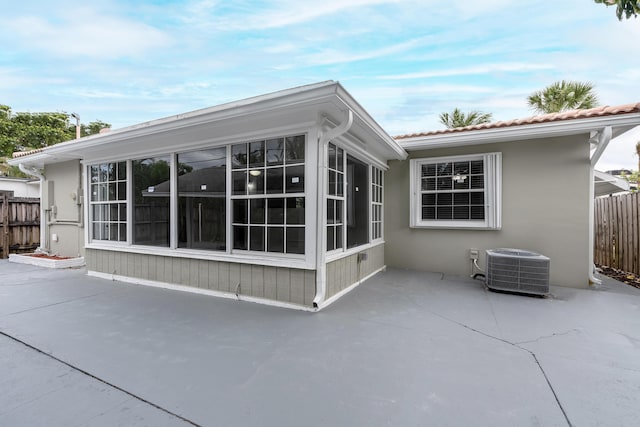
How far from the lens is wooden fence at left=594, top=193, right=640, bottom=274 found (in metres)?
5.23

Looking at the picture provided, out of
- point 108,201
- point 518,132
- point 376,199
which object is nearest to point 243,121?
point 376,199

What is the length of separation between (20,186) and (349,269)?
536 inches

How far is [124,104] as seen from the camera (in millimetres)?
12625

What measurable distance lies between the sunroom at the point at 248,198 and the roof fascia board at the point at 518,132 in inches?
27.1

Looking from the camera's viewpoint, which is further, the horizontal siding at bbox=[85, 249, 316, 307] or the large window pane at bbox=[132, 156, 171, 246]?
the large window pane at bbox=[132, 156, 171, 246]

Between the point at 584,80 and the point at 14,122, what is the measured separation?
30.5m

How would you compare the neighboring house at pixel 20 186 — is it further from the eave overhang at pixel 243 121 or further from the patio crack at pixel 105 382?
the patio crack at pixel 105 382

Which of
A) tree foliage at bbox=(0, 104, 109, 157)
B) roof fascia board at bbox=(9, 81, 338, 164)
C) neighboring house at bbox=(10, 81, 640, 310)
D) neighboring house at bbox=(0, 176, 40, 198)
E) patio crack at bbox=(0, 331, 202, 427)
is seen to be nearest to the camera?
patio crack at bbox=(0, 331, 202, 427)

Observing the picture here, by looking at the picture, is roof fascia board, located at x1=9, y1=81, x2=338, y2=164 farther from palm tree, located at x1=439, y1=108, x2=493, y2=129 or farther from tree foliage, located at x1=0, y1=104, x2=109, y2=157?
tree foliage, located at x1=0, y1=104, x2=109, y2=157

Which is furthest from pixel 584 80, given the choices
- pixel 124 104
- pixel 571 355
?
pixel 124 104

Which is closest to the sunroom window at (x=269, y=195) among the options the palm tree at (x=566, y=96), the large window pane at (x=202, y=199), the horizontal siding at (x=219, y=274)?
the large window pane at (x=202, y=199)

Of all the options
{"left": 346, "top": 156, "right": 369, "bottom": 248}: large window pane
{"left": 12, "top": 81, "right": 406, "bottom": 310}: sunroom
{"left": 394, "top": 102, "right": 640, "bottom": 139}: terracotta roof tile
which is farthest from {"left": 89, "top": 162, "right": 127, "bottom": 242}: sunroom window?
{"left": 394, "top": 102, "right": 640, "bottom": 139}: terracotta roof tile

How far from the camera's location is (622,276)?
5.38 meters

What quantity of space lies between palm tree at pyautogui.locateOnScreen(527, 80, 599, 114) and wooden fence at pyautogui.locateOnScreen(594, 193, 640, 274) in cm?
364
